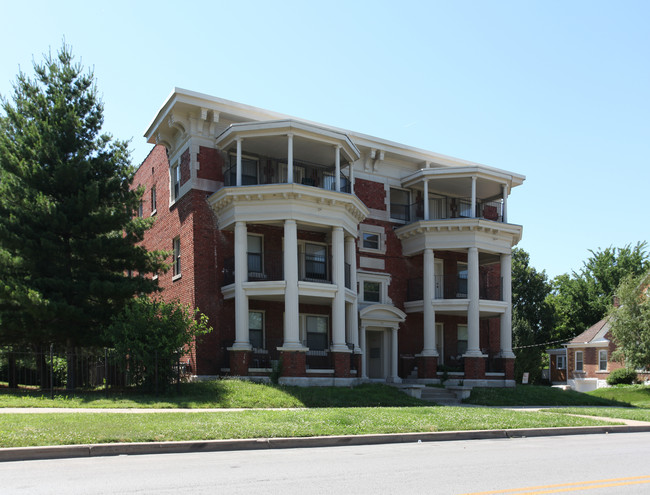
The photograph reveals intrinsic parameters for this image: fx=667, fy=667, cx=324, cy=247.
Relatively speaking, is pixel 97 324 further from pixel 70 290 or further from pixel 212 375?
pixel 212 375

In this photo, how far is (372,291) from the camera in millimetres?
29875

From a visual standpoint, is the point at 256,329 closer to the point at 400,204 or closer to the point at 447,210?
the point at 400,204

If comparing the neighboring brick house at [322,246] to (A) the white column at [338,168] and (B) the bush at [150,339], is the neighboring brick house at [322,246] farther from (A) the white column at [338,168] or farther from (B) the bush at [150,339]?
(B) the bush at [150,339]

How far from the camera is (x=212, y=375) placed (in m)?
24.5

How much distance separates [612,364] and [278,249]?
31776mm

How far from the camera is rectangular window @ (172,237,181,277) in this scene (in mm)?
27312

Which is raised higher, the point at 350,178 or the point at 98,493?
the point at 350,178

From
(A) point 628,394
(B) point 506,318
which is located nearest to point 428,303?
(B) point 506,318

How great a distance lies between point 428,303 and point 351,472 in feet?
68.3

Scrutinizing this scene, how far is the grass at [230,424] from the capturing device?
11391 millimetres

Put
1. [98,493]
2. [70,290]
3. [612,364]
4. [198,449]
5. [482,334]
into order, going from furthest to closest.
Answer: [612,364], [482,334], [70,290], [198,449], [98,493]

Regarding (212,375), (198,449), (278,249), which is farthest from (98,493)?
(278,249)

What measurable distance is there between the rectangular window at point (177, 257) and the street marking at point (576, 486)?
20.9 m

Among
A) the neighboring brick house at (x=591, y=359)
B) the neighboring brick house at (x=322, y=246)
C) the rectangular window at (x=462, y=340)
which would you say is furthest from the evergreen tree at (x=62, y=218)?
the neighboring brick house at (x=591, y=359)
